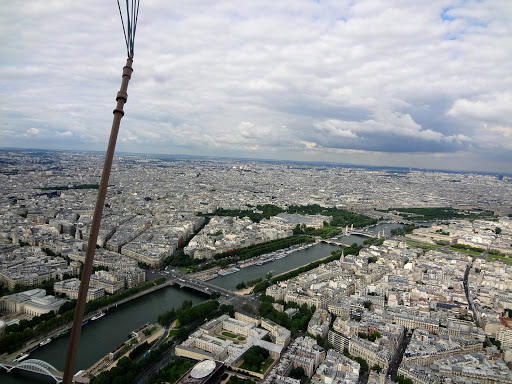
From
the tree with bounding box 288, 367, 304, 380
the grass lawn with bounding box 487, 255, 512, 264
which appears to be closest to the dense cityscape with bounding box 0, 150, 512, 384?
the tree with bounding box 288, 367, 304, 380

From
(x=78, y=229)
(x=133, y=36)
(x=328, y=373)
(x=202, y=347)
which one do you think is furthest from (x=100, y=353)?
(x=78, y=229)

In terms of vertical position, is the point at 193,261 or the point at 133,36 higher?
the point at 133,36

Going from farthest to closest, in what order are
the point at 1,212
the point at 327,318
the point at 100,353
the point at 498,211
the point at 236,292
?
the point at 498,211, the point at 1,212, the point at 236,292, the point at 327,318, the point at 100,353

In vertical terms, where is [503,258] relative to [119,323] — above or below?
above

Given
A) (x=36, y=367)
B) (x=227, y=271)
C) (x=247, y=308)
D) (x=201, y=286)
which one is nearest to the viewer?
(x=36, y=367)

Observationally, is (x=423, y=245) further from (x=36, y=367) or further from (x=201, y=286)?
(x=36, y=367)

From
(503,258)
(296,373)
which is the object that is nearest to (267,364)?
(296,373)

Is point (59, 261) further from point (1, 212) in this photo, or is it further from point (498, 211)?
point (498, 211)
